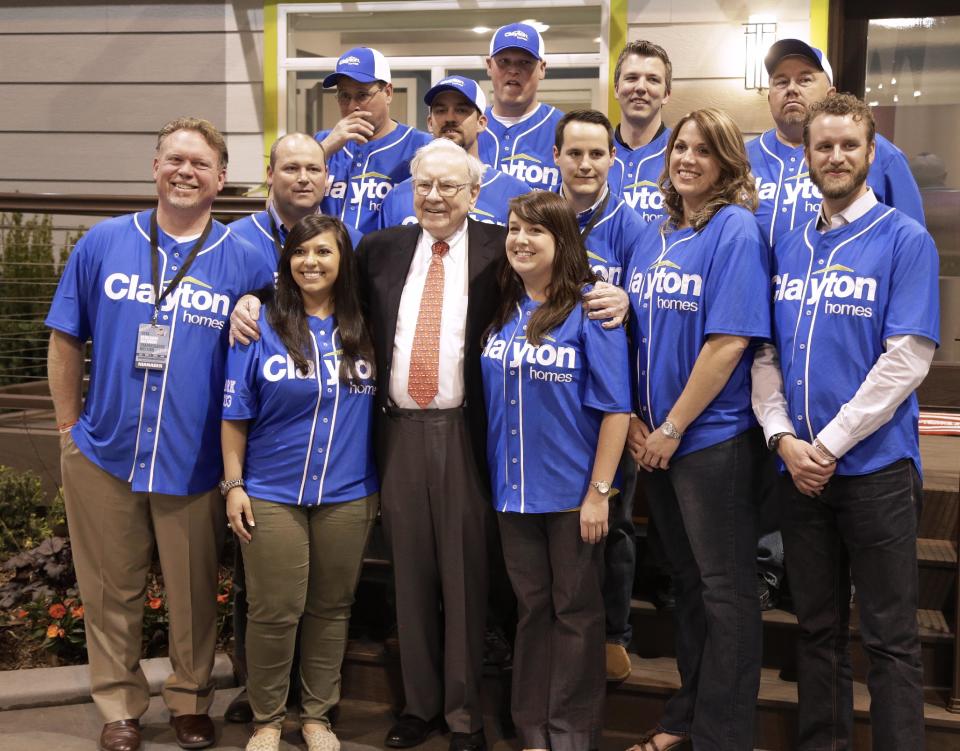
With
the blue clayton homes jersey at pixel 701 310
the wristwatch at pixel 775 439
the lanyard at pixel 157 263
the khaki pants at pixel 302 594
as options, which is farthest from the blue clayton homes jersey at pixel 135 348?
the wristwatch at pixel 775 439

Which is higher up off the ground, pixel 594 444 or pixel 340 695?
pixel 594 444

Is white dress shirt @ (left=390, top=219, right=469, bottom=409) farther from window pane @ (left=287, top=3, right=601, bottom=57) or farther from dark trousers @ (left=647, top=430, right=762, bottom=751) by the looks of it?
window pane @ (left=287, top=3, right=601, bottom=57)

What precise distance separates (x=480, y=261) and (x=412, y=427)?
1.86 feet

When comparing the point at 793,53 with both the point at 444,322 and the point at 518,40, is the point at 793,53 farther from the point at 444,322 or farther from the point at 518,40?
the point at 444,322

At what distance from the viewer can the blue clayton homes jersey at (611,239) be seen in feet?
11.1

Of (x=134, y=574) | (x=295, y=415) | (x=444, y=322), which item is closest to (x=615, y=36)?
(x=444, y=322)

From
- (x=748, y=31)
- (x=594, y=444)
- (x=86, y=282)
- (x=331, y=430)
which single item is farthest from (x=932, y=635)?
(x=748, y=31)

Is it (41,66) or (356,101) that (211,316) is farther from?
(41,66)

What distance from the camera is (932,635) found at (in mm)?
3426

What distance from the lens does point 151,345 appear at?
3.31 m

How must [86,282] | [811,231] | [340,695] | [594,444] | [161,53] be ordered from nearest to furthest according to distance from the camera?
1. [811,231]
2. [594,444]
3. [86,282]
4. [340,695]
5. [161,53]

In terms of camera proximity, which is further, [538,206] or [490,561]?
[490,561]

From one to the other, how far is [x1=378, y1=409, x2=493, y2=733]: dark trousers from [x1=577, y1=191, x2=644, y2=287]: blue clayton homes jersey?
68 cm

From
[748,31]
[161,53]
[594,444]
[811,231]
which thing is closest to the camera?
[811,231]
